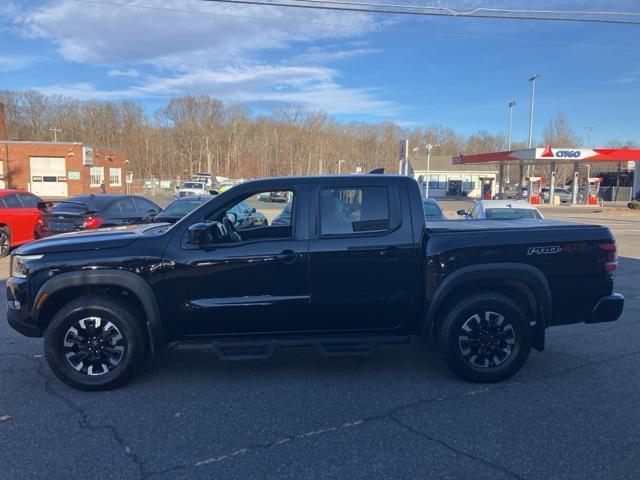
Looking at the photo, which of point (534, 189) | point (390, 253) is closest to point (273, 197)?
point (390, 253)

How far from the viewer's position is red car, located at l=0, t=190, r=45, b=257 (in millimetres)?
11797

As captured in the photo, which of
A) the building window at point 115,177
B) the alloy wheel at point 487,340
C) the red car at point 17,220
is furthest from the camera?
the building window at point 115,177

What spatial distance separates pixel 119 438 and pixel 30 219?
10.6m

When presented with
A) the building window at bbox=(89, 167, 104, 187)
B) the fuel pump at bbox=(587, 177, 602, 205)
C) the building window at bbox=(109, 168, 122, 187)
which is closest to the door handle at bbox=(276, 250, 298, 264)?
the fuel pump at bbox=(587, 177, 602, 205)

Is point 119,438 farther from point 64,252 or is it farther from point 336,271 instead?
point 336,271

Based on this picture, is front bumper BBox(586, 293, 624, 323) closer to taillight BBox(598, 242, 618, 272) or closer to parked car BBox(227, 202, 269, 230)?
taillight BBox(598, 242, 618, 272)

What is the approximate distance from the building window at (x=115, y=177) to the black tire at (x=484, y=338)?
55255mm

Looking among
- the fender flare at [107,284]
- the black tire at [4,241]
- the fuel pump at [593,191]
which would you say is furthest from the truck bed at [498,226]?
the fuel pump at [593,191]

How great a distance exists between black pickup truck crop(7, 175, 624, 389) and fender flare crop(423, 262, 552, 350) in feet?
0.04

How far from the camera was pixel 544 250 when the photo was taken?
4562 millimetres

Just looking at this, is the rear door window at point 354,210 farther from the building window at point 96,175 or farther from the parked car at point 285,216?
the building window at point 96,175

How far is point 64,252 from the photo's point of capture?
14.1ft

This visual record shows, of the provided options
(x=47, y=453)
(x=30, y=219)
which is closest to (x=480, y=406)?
(x=47, y=453)

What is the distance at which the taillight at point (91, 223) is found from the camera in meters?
11.2
